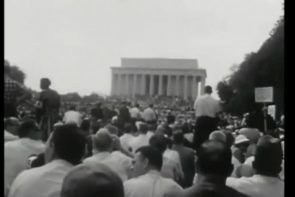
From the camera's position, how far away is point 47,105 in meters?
12.7

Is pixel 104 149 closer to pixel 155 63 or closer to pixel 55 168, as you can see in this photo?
pixel 55 168

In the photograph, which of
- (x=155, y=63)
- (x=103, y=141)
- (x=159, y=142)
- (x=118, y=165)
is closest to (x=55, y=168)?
(x=103, y=141)

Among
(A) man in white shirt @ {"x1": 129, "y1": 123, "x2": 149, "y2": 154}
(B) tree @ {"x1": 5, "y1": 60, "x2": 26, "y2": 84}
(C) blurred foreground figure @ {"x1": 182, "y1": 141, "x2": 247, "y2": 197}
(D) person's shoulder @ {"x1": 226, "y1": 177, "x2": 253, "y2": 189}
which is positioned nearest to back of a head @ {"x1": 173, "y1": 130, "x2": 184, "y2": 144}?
(A) man in white shirt @ {"x1": 129, "y1": 123, "x2": 149, "y2": 154}

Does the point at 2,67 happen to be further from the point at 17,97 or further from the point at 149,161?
the point at 17,97

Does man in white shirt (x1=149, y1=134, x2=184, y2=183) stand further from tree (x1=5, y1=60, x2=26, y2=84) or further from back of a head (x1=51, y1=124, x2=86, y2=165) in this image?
back of a head (x1=51, y1=124, x2=86, y2=165)

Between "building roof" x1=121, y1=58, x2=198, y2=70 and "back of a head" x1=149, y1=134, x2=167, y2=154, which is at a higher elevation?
"building roof" x1=121, y1=58, x2=198, y2=70

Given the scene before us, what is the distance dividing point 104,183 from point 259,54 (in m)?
68.2

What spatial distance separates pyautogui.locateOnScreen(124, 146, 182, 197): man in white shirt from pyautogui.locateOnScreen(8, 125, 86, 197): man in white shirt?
→ 3.97 feet

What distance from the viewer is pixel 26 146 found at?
7555mm

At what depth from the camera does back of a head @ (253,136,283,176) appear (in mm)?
6035

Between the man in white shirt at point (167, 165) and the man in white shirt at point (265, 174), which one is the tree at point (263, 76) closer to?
the man in white shirt at point (167, 165)

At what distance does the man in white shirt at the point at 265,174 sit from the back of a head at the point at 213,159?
1.30 m

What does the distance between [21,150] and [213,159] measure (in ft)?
10.4
